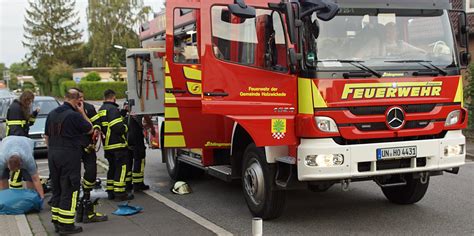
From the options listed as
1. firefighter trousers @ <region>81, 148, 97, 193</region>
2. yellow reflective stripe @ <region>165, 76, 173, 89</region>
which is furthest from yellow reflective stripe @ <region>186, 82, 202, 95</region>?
firefighter trousers @ <region>81, 148, 97, 193</region>

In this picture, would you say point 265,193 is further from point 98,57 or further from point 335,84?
point 98,57

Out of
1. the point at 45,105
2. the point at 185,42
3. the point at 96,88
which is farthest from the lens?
the point at 96,88

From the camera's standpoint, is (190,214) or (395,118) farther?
(190,214)

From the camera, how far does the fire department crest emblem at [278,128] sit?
582cm

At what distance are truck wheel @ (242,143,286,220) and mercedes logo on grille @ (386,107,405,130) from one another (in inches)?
54.8

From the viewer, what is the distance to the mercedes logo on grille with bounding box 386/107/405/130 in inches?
226

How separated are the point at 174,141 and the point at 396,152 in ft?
9.94

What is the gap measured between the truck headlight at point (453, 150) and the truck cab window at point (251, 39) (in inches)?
81.8

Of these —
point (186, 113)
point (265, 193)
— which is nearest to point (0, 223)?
point (186, 113)

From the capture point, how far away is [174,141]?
7.33 metres

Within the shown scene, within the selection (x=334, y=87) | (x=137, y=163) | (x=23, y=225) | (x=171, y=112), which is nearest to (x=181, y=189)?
(x=137, y=163)

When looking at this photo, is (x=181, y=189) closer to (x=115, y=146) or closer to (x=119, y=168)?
(x=119, y=168)

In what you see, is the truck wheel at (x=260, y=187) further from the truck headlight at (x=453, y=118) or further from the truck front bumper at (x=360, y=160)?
the truck headlight at (x=453, y=118)

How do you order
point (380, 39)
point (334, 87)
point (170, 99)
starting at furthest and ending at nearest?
1. point (170, 99)
2. point (380, 39)
3. point (334, 87)
